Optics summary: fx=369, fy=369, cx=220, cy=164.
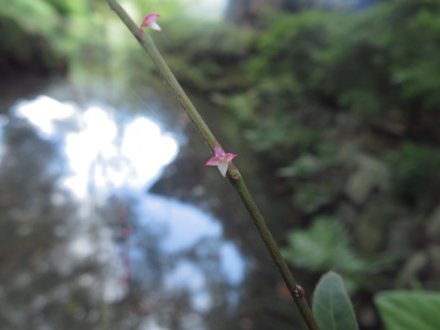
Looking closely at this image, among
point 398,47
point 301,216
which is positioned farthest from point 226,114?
point 398,47

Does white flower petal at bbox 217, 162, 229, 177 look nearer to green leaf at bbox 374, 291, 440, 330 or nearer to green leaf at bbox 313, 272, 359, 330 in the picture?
green leaf at bbox 313, 272, 359, 330

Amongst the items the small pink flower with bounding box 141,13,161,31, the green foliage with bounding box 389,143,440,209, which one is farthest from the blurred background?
the small pink flower with bounding box 141,13,161,31

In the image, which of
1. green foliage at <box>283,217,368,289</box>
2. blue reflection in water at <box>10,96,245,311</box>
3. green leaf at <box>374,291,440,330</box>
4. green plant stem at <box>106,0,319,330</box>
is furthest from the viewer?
blue reflection in water at <box>10,96,245,311</box>

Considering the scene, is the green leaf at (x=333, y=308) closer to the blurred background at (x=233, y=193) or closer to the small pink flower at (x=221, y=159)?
the small pink flower at (x=221, y=159)

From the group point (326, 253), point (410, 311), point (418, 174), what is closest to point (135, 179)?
point (326, 253)

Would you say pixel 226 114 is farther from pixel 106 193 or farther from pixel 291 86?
pixel 106 193
